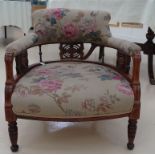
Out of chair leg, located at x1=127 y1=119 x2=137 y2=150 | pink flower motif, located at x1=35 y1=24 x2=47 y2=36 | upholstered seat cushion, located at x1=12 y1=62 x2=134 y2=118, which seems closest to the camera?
upholstered seat cushion, located at x1=12 y1=62 x2=134 y2=118

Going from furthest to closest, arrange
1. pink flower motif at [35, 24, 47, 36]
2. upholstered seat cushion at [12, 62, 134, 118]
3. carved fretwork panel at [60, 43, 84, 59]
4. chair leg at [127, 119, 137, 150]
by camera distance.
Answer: carved fretwork panel at [60, 43, 84, 59] → pink flower motif at [35, 24, 47, 36] → chair leg at [127, 119, 137, 150] → upholstered seat cushion at [12, 62, 134, 118]

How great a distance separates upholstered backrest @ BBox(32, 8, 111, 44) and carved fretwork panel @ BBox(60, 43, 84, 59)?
67 mm

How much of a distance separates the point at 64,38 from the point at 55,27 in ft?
0.29

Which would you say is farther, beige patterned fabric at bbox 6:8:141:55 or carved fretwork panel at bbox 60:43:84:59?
carved fretwork panel at bbox 60:43:84:59

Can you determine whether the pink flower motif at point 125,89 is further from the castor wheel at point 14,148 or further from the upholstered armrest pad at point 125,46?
the castor wheel at point 14,148

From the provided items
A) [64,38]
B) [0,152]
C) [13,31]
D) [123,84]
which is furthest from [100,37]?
[13,31]

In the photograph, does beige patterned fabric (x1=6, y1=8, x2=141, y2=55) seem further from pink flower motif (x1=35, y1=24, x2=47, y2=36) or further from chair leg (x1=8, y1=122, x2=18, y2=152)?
chair leg (x1=8, y1=122, x2=18, y2=152)

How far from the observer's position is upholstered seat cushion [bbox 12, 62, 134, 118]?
3.71ft

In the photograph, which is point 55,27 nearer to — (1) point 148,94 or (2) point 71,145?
(2) point 71,145

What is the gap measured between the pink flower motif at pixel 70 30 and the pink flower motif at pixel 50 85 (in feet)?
1.40

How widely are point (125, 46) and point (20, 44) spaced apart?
522 millimetres

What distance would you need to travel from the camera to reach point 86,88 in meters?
1.17

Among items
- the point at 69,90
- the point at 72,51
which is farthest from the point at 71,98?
the point at 72,51

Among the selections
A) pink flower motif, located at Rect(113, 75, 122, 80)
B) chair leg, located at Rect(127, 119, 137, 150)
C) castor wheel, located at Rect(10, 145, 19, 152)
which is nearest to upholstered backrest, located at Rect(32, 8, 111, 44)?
pink flower motif, located at Rect(113, 75, 122, 80)
